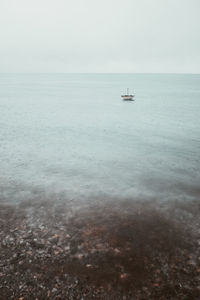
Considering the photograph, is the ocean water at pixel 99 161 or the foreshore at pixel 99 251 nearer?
the foreshore at pixel 99 251

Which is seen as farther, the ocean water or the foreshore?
the ocean water

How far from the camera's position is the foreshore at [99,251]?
36.3ft

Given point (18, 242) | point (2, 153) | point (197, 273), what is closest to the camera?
point (197, 273)

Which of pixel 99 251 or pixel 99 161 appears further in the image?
pixel 99 161

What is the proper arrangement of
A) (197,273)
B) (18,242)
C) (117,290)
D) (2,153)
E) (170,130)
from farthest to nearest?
(170,130)
(2,153)
(18,242)
(197,273)
(117,290)

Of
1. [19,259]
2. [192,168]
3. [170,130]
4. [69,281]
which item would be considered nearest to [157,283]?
[69,281]

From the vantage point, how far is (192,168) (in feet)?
90.8

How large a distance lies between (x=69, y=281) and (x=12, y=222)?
6.75m

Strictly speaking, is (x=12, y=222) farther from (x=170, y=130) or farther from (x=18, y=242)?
(x=170, y=130)

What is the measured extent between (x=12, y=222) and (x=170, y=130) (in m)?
40.7

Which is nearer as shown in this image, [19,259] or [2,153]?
[19,259]

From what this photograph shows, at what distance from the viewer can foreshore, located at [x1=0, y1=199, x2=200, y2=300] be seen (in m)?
11.1

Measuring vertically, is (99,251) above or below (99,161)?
above

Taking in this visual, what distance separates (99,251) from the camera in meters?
13.5
